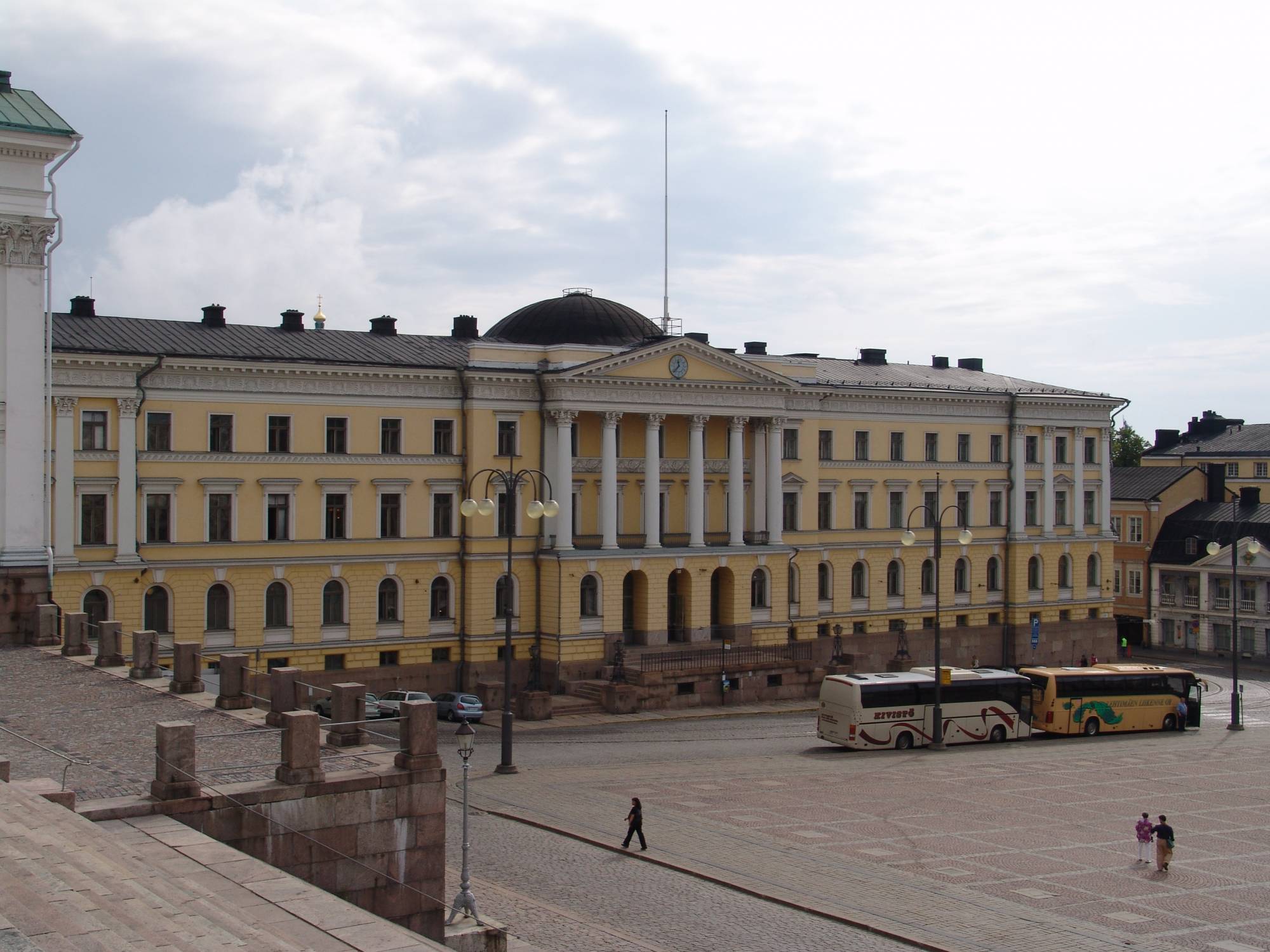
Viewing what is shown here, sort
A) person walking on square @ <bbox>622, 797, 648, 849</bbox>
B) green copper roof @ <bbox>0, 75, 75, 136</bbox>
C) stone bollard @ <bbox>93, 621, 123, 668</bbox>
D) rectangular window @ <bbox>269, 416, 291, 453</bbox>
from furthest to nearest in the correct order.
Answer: rectangular window @ <bbox>269, 416, 291, 453</bbox>, green copper roof @ <bbox>0, 75, 75, 136</bbox>, stone bollard @ <bbox>93, 621, 123, 668</bbox>, person walking on square @ <bbox>622, 797, 648, 849</bbox>

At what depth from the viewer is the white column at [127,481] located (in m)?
Answer: 50.8

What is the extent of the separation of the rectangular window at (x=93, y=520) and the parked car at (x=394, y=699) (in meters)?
11.6

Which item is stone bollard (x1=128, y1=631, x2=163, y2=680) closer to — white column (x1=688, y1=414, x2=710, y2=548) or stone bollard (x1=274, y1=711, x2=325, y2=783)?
stone bollard (x1=274, y1=711, x2=325, y2=783)

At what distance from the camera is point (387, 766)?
22656mm

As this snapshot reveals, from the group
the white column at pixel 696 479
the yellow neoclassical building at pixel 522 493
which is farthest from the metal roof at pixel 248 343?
the white column at pixel 696 479

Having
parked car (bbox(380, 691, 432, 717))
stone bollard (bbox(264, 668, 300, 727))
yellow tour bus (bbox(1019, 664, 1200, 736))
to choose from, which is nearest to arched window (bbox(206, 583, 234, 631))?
parked car (bbox(380, 691, 432, 717))

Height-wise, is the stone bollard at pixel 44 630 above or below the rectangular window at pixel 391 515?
below

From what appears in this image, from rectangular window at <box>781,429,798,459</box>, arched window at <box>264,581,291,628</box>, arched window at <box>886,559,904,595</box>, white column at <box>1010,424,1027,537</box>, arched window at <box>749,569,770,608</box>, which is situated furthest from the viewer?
white column at <box>1010,424,1027,537</box>

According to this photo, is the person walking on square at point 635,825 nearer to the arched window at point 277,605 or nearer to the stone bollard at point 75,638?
the stone bollard at point 75,638

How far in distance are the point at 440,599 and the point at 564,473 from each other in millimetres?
7371

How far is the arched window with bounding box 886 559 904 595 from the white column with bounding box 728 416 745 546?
36.2 ft

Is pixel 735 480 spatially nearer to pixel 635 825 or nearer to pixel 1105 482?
pixel 1105 482

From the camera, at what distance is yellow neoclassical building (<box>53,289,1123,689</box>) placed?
52.1m

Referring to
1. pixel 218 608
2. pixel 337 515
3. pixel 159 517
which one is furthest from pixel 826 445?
pixel 159 517
